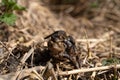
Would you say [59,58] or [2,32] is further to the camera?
[2,32]

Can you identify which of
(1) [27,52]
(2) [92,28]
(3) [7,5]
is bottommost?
(2) [92,28]

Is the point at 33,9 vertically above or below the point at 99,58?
above

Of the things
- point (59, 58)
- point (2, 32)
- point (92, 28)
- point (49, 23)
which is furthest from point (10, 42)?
point (92, 28)

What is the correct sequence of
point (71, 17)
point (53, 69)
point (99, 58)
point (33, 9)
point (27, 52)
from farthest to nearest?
point (71, 17) → point (33, 9) → point (99, 58) → point (27, 52) → point (53, 69)

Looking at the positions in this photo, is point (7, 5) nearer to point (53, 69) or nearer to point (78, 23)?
point (53, 69)

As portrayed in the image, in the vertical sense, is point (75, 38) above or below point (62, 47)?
below
